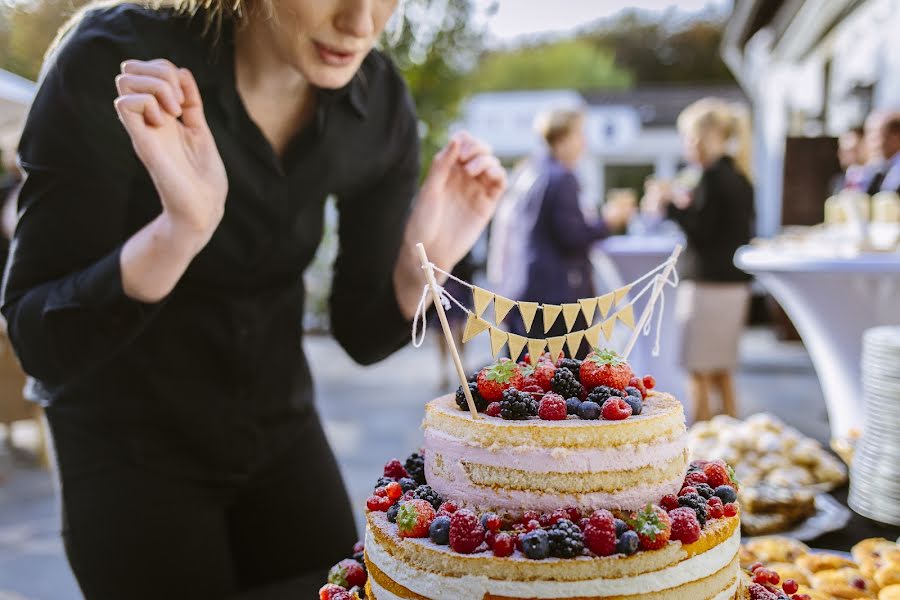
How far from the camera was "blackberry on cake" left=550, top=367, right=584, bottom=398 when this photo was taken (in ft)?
3.90

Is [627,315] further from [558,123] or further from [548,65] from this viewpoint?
[548,65]

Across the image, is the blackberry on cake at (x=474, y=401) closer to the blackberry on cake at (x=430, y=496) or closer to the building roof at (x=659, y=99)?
the blackberry on cake at (x=430, y=496)

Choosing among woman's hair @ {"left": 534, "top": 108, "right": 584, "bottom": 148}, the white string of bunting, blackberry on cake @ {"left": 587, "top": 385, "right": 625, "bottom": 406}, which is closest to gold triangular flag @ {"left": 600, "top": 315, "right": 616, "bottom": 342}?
the white string of bunting

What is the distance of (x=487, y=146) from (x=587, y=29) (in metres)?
55.1

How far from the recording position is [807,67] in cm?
1148

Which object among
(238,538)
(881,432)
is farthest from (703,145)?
(238,538)

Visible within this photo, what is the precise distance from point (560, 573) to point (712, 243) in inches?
188

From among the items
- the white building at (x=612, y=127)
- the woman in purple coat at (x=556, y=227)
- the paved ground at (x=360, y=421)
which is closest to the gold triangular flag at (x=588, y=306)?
the paved ground at (x=360, y=421)

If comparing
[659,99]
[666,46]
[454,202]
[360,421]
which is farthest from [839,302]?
[666,46]

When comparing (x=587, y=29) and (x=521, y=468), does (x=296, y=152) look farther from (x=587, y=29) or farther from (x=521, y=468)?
(x=587, y=29)

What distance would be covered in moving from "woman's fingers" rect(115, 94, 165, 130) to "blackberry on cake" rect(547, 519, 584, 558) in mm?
798

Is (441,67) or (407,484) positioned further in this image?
(441,67)

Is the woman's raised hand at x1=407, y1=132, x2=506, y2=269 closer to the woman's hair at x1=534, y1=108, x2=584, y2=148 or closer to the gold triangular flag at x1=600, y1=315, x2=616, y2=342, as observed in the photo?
the gold triangular flag at x1=600, y1=315, x2=616, y2=342

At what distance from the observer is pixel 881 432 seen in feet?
6.61
